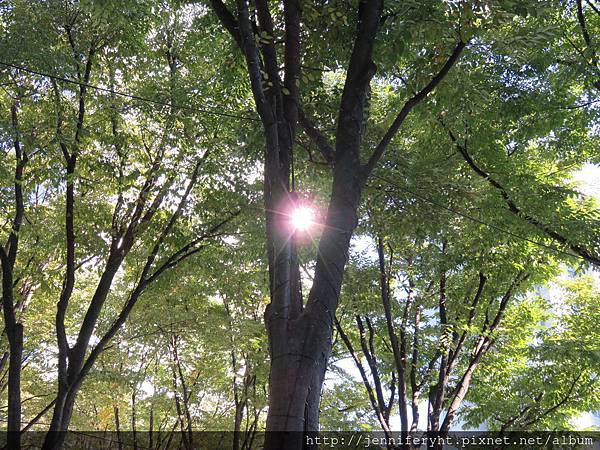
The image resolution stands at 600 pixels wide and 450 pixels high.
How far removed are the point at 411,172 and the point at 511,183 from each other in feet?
6.44

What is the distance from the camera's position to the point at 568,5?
6.47 meters

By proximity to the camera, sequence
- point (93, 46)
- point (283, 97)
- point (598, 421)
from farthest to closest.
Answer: point (598, 421), point (93, 46), point (283, 97)

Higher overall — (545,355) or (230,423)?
(545,355)

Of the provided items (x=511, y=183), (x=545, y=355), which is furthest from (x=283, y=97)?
(x=545, y=355)

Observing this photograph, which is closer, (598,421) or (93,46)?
(93,46)

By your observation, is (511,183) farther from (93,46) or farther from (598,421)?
(598,421)

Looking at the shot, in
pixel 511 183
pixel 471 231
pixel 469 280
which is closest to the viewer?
pixel 511 183

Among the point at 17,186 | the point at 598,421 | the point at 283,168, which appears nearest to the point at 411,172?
the point at 283,168

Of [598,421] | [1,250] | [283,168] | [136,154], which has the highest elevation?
[136,154]

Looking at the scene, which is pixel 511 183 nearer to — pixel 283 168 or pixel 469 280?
pixel 469 280

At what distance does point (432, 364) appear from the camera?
8.92m

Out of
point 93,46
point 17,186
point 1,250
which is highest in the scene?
point 93,46

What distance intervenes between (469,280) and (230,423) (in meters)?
8.10

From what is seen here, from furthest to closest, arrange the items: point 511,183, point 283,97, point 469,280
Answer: point 469,280
point 511,183
point 283,97
